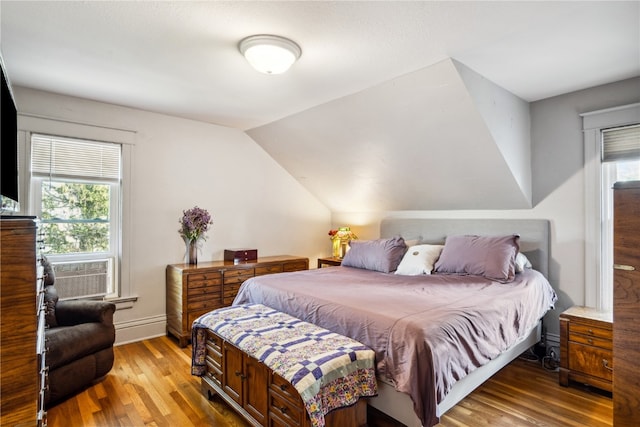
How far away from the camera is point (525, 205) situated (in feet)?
11.4

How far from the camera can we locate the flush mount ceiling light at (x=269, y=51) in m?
2.20

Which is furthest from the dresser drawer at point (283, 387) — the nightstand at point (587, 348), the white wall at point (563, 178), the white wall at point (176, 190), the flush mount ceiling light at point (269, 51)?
the white wall at point (563, 178)

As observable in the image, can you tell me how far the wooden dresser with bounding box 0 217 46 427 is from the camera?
81 centimetres

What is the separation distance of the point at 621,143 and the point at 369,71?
221cm

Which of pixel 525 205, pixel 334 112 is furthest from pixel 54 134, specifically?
pixel 525 205

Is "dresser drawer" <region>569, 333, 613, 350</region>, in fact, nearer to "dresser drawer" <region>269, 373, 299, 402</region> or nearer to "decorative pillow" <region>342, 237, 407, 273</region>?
"decorative pillow" <region>342, 237, 407, 273</region>

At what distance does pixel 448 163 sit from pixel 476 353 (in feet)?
6.46

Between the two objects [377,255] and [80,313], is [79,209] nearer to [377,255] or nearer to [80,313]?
[80,313]

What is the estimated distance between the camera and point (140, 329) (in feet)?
12.2

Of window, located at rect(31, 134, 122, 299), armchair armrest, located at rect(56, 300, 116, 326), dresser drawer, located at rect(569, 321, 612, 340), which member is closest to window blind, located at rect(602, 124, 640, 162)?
dresser drawer, located at rect(569, 321, 612, 340)

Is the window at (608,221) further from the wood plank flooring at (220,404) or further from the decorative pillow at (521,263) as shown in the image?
the wood plank flooring at (220,404)

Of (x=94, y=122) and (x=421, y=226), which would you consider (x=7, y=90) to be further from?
(x=421, y=226)

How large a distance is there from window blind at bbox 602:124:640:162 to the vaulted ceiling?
0.43m

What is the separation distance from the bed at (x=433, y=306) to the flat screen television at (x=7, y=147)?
5.82 feet
